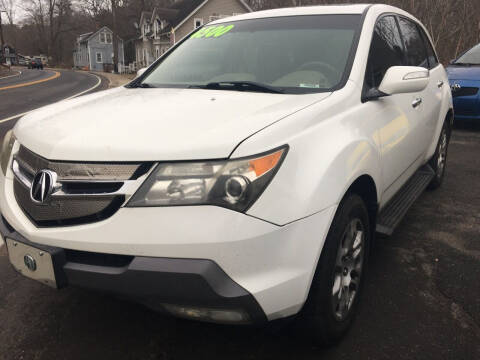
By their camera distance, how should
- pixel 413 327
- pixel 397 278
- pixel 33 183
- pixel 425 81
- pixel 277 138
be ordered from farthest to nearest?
pixel 397 278 → pixel 425 81 → pixel 413 327 → pixel 33 183 → pixel 277 138

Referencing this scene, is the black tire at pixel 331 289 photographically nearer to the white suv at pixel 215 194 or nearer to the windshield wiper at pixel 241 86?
→ the white suv at pixel 215 194

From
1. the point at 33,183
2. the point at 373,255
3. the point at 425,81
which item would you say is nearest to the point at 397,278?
the point at 373,255

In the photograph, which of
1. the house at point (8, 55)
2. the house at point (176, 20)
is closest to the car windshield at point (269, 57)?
the house at point (176, 20)

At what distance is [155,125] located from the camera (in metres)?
2.01

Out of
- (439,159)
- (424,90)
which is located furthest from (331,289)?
(439,159)

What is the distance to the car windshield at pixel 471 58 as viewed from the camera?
8.35 m

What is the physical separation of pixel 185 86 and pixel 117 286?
1.54 metres

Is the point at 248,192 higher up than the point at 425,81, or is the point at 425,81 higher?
the point at 425,81

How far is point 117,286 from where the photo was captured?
1797 mm

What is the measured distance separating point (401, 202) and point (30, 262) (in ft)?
8.26

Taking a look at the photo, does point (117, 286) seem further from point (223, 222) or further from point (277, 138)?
point (277, 138)

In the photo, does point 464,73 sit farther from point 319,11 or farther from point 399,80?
point 399,80

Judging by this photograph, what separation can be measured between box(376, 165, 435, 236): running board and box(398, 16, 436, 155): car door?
0.83 feet

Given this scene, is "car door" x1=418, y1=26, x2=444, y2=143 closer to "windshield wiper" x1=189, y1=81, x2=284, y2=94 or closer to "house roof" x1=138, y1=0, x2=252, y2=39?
"windshield wiper" x1=189, y1=81, x2=284, y2=94
